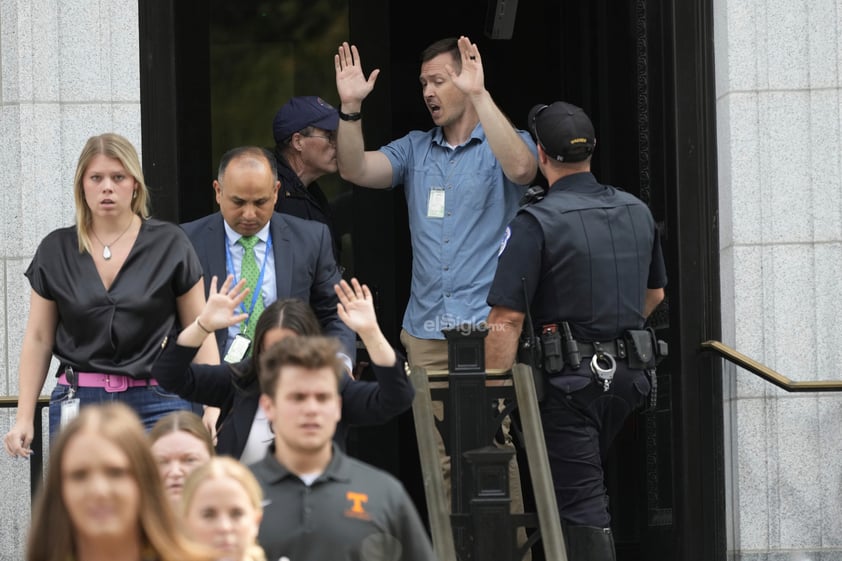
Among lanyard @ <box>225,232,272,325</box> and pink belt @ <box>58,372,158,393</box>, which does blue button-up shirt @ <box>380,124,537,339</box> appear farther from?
pink belt @ <box>58,372,158,393</box>

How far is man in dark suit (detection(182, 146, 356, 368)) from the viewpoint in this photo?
719 centimetres

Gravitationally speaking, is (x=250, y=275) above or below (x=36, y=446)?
above

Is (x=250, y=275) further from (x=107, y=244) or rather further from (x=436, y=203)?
(x=436, y=203)

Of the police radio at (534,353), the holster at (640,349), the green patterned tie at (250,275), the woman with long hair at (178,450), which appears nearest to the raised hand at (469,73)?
the police radio at (534,353)

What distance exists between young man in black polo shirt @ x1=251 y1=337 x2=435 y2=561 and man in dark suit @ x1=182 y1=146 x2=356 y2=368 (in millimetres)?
2378

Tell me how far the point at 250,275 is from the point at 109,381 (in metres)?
0.84

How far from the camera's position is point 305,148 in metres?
8.49

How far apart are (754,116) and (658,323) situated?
1139mm

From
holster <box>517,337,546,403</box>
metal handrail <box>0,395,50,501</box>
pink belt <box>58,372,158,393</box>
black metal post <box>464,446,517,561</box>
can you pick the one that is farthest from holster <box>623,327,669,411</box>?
metal handrail <box>0,395,50,501</box>

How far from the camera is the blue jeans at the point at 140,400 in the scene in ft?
22.0

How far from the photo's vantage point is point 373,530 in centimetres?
461

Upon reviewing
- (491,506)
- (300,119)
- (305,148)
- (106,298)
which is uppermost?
(300,119)

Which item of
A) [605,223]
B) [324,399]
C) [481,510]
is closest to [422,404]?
[481,510]

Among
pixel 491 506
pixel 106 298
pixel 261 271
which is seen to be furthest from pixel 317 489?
pixel 261 271
